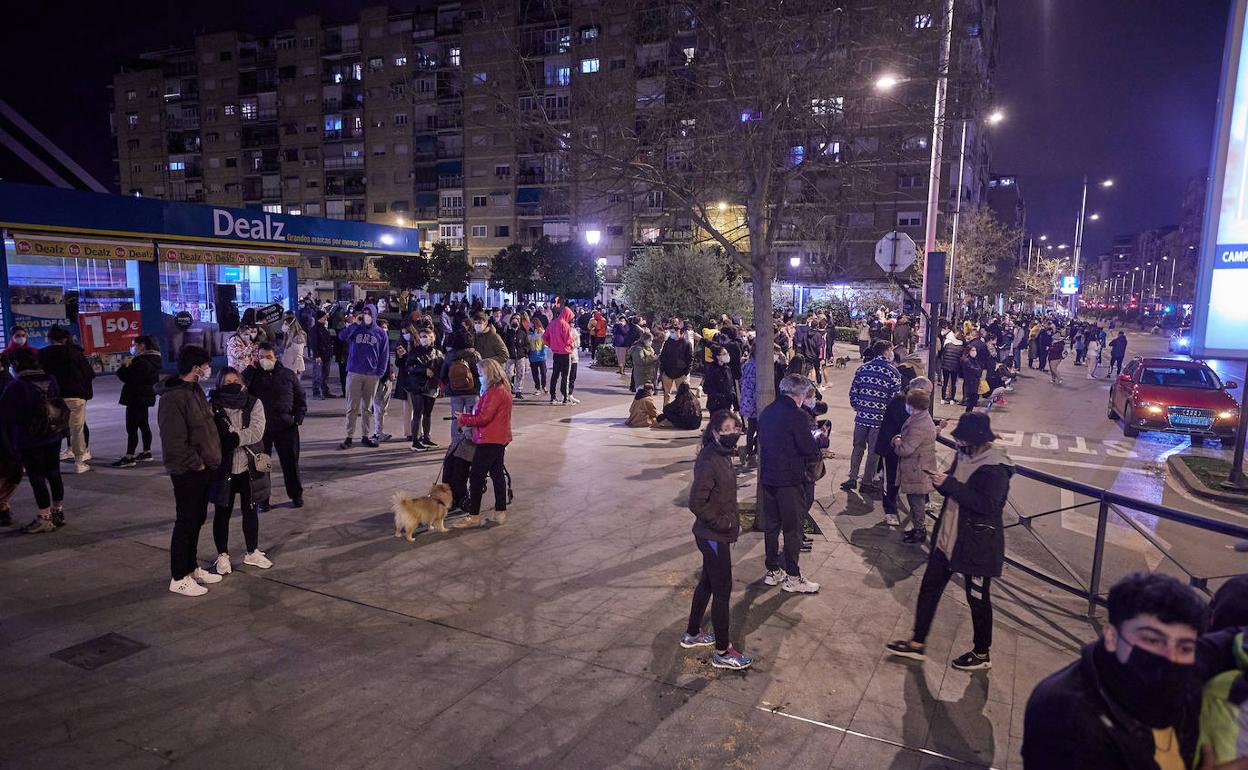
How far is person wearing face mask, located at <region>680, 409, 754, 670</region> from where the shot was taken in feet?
14.6

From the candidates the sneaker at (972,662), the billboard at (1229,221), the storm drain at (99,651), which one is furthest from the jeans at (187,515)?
the billboard at (1229,221)

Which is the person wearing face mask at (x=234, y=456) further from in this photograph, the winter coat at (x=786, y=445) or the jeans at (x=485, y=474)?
the winter coat at (x=786, y=445)

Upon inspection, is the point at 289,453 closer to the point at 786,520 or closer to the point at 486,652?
the point at 486,652

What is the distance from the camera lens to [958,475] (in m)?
4.48

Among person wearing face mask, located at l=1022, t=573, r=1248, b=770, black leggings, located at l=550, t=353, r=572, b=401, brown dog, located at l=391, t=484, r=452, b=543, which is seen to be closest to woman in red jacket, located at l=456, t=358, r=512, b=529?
brown dog, located at l=391, t=484, r=452, b=543

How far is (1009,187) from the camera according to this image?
295 feet

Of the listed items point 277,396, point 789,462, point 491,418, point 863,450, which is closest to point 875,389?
point 863,450

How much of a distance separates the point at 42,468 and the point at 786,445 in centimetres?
694

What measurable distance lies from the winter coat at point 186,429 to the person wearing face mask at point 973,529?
5211mm

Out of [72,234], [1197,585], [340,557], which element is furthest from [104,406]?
[1197,585]

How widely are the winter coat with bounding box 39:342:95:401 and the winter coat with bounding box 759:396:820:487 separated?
7781 millimetres

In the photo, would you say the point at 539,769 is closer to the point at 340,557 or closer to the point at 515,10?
the point at 340,557

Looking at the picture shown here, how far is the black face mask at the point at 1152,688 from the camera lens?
73.4 inches

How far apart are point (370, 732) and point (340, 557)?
2.81 metres
